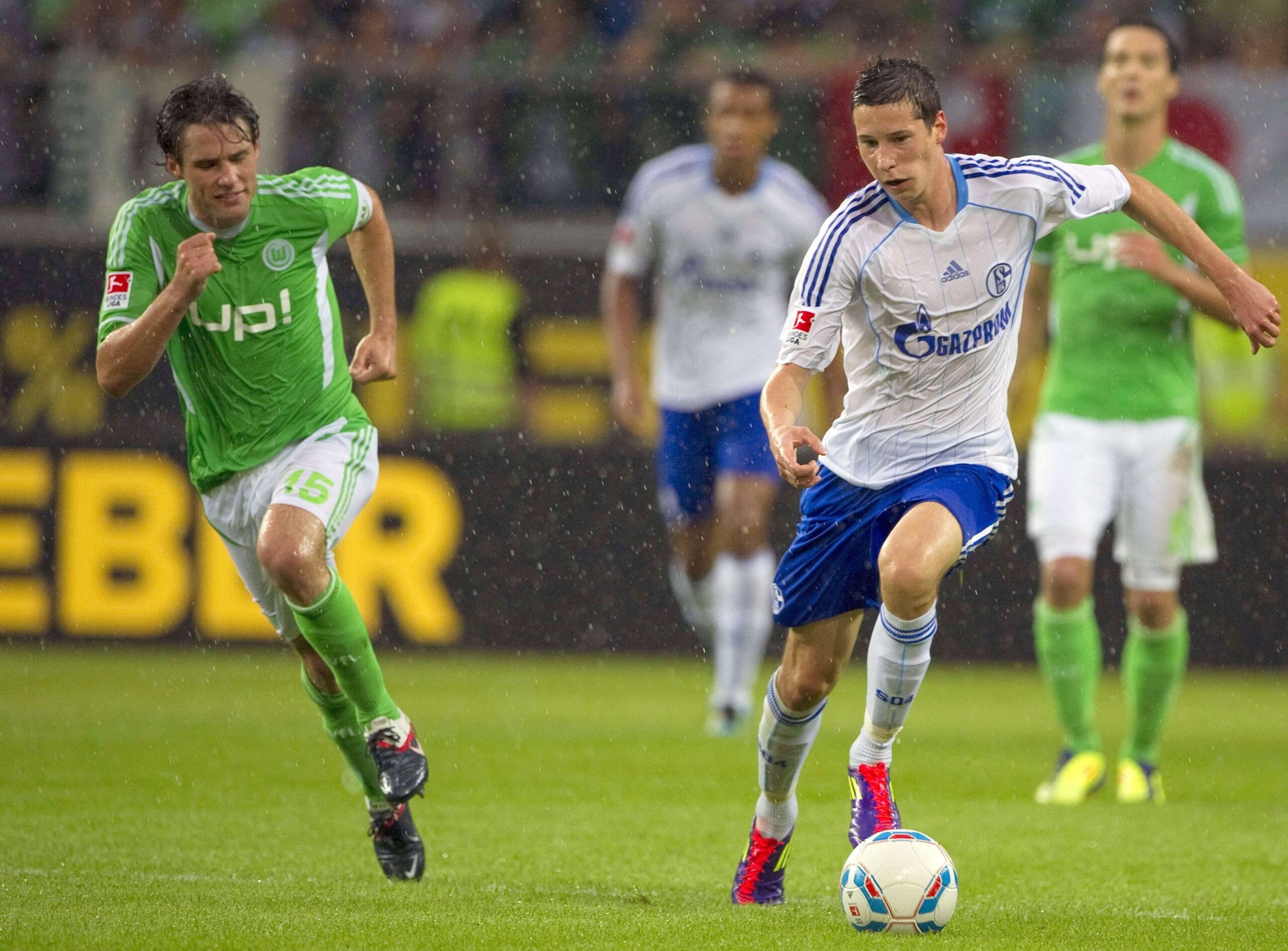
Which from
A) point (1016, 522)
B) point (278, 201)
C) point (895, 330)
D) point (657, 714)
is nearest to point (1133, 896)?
point (895, 330)

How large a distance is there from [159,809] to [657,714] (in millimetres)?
3479

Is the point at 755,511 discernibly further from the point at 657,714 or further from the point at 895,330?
the point at 895,330

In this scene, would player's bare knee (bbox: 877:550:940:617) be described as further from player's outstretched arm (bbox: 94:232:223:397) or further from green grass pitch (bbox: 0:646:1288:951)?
player's outstretched arm (bbox: 94:232:223:397)

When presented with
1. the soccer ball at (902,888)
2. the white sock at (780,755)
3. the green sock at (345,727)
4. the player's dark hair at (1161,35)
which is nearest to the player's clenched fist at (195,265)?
the green sock at (345,727)

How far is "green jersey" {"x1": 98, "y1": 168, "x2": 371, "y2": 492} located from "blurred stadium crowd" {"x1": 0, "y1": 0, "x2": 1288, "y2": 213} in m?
6.96

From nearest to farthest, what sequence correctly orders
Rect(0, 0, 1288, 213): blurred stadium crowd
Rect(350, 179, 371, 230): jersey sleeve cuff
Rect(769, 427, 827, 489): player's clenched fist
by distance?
Rect(769, 427, 827, 489): player's clenched fist
Rect(350, 179, 371, 230): jersey sleeve cuff
Rect(0, 0, 1288, 213): blurred stadium crowd

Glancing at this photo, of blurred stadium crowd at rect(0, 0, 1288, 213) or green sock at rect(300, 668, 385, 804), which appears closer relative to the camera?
green sock at rect(300, 668, 385, 804)

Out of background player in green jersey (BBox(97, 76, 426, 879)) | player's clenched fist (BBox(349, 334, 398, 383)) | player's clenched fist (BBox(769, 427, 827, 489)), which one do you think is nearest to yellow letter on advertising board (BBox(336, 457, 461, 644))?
background player in green jersey (BBox(97, 76, 426, 879))

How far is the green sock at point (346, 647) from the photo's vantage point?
495cm

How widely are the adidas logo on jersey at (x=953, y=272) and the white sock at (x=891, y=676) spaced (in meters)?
0.83

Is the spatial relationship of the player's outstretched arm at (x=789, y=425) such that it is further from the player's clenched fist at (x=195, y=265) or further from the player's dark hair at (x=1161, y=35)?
the player's dark hair at (x=1161, y=35)

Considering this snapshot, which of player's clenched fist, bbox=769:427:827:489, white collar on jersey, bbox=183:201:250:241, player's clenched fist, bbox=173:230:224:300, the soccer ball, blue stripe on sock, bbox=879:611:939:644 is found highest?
white collar on jersey, bbox=183:201:250:241

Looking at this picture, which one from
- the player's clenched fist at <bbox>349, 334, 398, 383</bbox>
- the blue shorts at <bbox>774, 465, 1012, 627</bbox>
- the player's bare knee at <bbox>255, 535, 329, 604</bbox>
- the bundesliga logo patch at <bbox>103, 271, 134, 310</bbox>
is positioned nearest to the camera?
the blue shorts at <bbox>774, 465, 1012, 627</bbox>

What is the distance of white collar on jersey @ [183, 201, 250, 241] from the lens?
5.21 m
